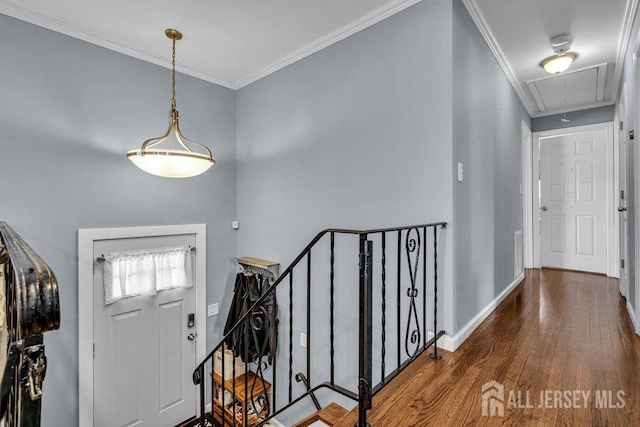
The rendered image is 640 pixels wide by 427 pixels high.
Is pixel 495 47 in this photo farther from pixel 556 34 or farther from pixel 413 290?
pixel 413 290

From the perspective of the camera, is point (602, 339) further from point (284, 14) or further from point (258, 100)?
point (258, 100)

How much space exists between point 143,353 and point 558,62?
4.79 metres

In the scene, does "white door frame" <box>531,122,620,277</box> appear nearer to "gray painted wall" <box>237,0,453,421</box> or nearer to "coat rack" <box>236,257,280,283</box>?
"gray painted wall" <box>237,0,453,421</box>

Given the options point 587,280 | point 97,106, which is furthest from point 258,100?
point 587,280

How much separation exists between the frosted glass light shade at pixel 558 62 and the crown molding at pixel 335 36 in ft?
5.55

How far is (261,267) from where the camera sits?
134 inches

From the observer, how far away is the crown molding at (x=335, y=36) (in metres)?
2.39

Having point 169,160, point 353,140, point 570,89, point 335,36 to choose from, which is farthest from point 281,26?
point 570,89

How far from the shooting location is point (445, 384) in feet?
5.65

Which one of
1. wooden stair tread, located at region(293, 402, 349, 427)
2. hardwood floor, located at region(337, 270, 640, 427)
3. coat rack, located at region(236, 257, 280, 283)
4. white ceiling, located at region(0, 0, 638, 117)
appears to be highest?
white ceiling, located at region(0, 0, 638, 117)

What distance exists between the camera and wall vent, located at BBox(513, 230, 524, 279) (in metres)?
3.69

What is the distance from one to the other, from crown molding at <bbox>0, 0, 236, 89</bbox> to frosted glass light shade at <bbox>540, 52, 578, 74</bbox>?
348 centimetres

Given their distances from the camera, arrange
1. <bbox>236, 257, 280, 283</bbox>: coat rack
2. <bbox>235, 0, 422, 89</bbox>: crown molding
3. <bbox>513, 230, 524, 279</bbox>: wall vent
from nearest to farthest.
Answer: <bbox>235, 0, 422, 89</bbox>: crown molding
<bbox>236, 257, 280, 283</bbox>: coat rack
<bbox>513, 230, 524, 279</bbox>: wall vent

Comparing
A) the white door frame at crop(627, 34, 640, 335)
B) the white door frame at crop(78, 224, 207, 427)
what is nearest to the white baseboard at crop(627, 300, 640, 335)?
the white door frame at crop(627, 34, 640, 335)
